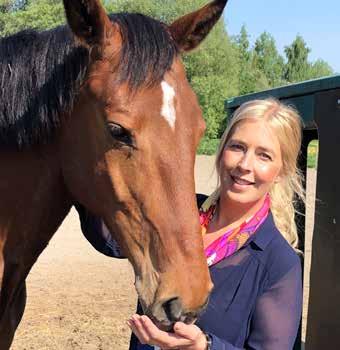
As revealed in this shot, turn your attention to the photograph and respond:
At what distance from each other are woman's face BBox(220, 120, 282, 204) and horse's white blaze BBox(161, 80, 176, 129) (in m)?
0.43

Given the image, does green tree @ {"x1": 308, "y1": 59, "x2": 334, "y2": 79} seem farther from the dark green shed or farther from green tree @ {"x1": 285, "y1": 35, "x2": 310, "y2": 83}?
the dark green shed

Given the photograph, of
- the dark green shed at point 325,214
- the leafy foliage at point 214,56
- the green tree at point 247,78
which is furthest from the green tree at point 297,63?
the dark green shed at point 325,214

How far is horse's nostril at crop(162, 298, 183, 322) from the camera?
1824 mm

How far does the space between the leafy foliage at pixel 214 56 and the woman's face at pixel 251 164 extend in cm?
72

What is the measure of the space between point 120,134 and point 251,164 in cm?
62

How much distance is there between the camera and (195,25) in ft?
7.73

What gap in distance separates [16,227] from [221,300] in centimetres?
103

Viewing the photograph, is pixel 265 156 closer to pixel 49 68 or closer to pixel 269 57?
pixel 49 68

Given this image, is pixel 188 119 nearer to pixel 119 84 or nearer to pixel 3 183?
pixel 119 84

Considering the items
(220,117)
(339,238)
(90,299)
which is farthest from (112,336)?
(220,117)

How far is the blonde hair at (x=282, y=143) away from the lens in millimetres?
2322

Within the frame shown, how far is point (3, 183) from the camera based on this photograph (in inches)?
93.7

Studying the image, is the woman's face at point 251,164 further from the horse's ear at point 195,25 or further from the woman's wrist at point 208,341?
the woman's wrist at point 208,341

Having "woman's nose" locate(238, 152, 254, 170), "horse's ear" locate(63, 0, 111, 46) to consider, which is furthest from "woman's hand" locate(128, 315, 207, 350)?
"horse's ear" locate(63, 0, 111, 46)
